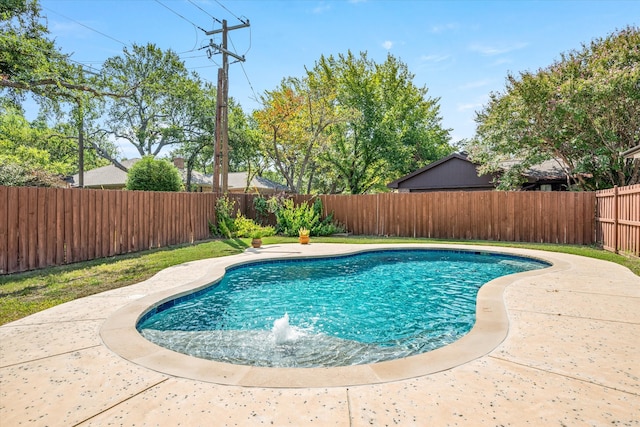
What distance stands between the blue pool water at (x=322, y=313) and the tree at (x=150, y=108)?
64.1 ft

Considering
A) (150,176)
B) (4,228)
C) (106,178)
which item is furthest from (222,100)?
(106,178)

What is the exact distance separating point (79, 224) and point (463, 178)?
15.7m

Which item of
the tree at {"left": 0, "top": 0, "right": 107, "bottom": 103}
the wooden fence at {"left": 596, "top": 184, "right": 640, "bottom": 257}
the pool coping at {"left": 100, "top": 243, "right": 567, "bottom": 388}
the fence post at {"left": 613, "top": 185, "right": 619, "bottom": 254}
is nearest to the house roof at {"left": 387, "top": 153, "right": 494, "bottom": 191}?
the wooden fence at {"left": 596, "top": 184, "right": 640, "bottom": 257}

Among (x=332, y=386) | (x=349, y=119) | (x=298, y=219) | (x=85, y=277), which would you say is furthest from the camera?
(x=349, y=119)

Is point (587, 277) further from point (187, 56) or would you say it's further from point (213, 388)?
point (187, 56)

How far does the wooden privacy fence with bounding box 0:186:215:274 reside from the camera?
606cm

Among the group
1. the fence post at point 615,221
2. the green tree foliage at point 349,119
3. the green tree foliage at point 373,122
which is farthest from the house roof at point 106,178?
the fence post at point 615,221

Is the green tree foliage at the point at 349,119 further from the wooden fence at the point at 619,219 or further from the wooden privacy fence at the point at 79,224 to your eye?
the wooden fence at the point at 619,219

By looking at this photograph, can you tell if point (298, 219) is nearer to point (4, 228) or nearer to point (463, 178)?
point (4, 228)

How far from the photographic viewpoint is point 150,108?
2691 centimetres

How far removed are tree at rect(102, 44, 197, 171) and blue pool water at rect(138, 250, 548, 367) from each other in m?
19.5

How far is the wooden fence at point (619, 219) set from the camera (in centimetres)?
727

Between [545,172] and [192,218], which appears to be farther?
[545,172]

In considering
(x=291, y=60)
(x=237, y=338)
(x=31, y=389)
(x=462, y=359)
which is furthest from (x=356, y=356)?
(x=291, y=60)
